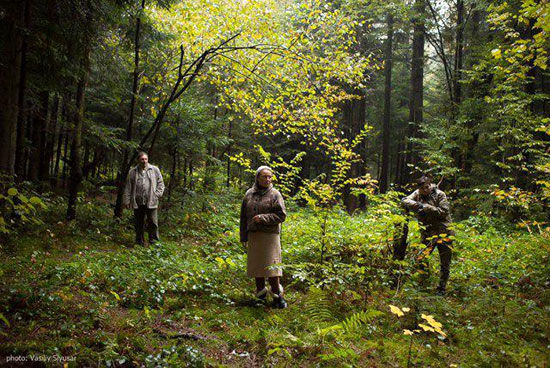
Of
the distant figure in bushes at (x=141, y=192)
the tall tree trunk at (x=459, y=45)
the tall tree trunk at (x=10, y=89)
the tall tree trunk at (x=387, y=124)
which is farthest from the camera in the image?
the tall tree trunk at (x=387, y=124)

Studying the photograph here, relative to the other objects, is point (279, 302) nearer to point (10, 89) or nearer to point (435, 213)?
point (435, 213)

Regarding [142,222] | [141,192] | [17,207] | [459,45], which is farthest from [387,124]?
[17,207]

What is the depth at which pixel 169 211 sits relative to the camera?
10.5 meters

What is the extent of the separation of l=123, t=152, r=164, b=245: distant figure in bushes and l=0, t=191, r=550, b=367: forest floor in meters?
0.68

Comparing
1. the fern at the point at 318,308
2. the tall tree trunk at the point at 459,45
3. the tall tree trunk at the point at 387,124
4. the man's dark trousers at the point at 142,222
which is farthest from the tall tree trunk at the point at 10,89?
the tall tree trunk at the point at 387,124

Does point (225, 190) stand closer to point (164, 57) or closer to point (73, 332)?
point (164, 57)

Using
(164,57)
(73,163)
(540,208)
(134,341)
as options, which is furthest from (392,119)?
(134,341)

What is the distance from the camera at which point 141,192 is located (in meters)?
7.93

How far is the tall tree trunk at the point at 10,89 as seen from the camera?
4688 mm

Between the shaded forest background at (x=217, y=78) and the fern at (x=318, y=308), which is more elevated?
the shaded forest background at (x=217, y=78)

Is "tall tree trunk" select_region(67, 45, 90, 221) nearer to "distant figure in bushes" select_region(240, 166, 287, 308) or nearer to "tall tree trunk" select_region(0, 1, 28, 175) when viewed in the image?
"tall tree trunk" select_region(0, 1, 28, 175)

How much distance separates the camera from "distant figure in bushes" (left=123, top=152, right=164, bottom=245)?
788 centimetres

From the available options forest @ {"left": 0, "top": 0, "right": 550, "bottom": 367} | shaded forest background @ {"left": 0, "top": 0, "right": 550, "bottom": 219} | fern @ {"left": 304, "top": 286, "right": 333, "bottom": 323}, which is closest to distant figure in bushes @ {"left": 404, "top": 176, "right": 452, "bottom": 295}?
forest @ {"left": 0, "top": 0, "right": 550, "bottom": 367}

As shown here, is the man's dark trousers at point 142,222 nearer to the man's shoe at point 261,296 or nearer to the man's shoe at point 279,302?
the man's shoe at point 261,296
